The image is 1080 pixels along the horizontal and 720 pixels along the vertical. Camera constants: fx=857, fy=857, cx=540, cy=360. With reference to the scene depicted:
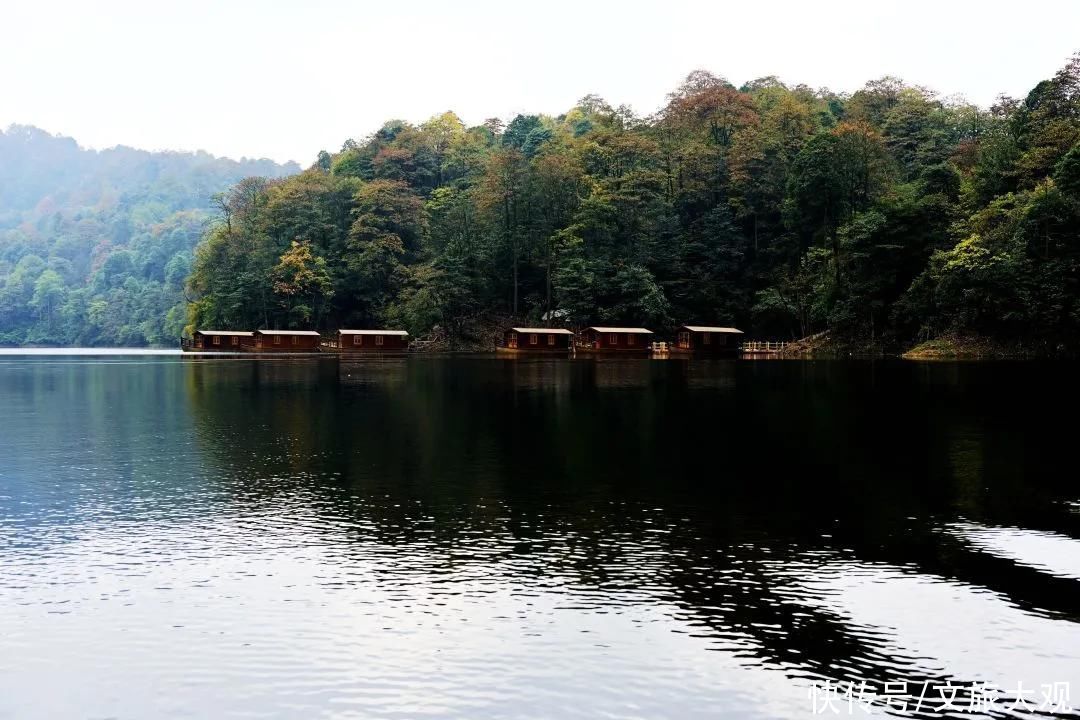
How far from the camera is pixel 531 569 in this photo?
45.3 feet

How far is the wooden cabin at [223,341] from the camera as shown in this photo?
10773 cm

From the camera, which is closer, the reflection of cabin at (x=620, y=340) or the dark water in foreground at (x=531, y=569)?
the dark water in foreground at (x=531, y=569)

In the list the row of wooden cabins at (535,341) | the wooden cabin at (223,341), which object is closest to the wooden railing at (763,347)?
the row of wooden cabins at (535,341)

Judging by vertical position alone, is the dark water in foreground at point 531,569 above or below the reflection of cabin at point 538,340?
below

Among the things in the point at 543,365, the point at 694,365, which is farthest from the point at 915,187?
the point at 543,365

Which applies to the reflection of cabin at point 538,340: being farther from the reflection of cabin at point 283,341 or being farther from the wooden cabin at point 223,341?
the wooden cabin at point 223,341

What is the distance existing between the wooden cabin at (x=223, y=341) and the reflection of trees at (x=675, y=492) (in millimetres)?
68168

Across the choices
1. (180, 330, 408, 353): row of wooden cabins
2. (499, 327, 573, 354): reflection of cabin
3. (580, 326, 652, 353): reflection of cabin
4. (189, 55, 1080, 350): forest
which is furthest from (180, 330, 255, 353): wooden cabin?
(580, 326, 652, 353): reflection of cabin

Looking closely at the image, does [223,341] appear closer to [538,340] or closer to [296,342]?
[296,342]

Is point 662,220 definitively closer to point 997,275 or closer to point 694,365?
point 694,365

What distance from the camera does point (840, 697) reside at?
930 cm

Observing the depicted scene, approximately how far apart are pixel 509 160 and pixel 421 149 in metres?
31.4

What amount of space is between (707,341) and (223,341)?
6099 cm

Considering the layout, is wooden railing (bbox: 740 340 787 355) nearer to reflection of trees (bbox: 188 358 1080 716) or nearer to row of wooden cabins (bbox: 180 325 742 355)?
row of wooden cabins (bbox: 180 325 742 355)
